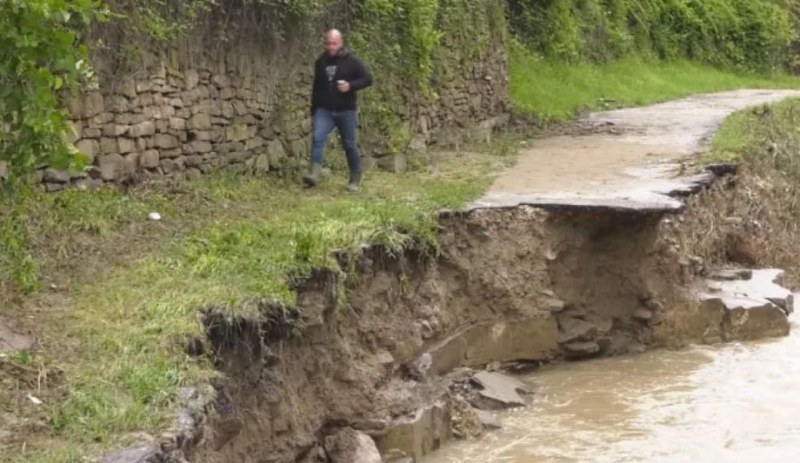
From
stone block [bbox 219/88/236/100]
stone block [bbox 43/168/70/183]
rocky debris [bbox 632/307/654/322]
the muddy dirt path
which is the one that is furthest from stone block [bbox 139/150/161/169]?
rocky debris [bbox 632/307/654/322]

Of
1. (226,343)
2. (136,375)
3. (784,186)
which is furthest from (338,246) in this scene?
(784,186)

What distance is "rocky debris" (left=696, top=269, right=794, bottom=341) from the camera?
11.2m

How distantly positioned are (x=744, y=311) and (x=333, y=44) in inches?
180

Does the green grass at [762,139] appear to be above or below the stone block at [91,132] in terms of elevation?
below

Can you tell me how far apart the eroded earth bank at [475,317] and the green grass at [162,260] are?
20 cm

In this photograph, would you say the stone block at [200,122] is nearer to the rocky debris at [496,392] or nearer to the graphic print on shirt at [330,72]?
the graphic print on shirt at [330,72]

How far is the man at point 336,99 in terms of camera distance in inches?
445

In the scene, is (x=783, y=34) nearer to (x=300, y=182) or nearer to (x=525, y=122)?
(x=525, y=122)

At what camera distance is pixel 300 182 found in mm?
11648

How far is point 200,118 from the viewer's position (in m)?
10.7

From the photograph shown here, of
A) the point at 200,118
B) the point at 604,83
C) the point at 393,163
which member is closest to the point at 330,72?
the point at 200,118

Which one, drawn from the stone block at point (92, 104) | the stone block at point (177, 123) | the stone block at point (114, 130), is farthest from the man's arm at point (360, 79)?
the stone block at point (92, 104)

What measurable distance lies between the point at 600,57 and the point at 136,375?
18774mm

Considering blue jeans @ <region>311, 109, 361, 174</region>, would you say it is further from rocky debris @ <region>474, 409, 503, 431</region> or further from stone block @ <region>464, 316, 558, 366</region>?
rocky debris @ <region>474, 409, 503, 431</region>
